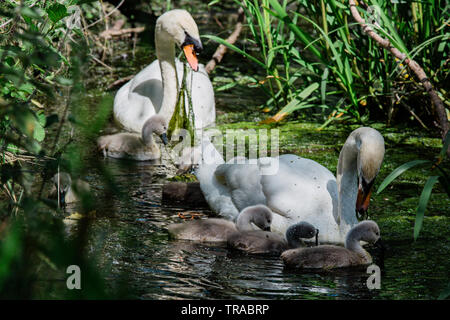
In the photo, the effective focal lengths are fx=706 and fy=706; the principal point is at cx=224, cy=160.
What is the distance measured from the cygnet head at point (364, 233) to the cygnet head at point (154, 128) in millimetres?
2662

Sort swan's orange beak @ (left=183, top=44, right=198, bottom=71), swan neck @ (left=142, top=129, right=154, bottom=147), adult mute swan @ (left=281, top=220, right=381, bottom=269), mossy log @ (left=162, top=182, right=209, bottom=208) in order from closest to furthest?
adult mute swan @ (left=281, top=220, right=381, bottom=269), mossy log @ (left=162, top=182, right=209, bottom=208), swan neck @ (left=142, top=129, right=154, bottom=147), swan's orange beak @ (left=183, top=44, right=198, bottom=71)

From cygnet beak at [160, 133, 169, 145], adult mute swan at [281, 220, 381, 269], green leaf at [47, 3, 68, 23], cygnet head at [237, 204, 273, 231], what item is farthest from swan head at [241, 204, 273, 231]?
cygnet beak at [160, 133, 169, 145]

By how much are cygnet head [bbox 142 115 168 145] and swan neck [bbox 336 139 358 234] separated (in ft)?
7.79

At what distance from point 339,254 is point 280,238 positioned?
1.54 feet

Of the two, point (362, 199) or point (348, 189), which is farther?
point (348, 189)

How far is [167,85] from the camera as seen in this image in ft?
23.1

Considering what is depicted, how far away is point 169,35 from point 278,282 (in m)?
3.66

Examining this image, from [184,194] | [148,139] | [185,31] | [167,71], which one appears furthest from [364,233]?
[167,71]

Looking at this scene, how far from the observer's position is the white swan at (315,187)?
4.32m

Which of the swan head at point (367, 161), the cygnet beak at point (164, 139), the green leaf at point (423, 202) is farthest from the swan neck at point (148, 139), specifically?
the green leaf at point (423, 202)

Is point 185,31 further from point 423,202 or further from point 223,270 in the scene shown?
point 423,202

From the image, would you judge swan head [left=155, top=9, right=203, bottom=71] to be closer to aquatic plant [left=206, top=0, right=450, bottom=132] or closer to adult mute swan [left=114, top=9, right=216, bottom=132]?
adult mute swan [left=114, top=9, right=216, bottom=132]

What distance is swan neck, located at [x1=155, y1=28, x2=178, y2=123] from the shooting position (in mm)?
6973

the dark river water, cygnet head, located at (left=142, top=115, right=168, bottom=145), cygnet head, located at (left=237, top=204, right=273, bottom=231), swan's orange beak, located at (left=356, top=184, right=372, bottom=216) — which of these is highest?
cygnet head, located at (left=142, top=115, right=168, bottom=145)
